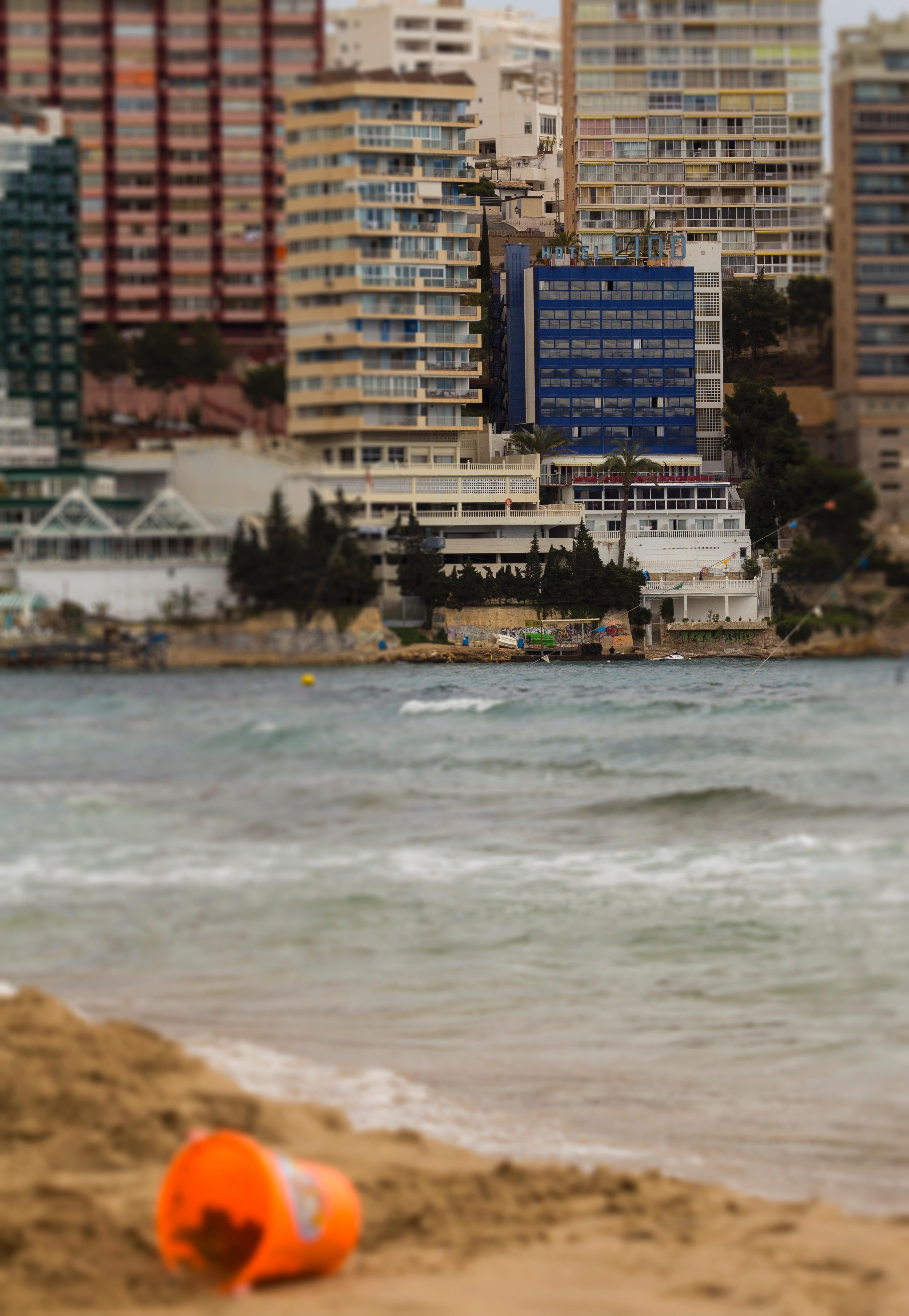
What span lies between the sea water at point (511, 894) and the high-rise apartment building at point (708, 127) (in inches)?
91.8

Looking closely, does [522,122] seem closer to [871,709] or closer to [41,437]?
[871,709]

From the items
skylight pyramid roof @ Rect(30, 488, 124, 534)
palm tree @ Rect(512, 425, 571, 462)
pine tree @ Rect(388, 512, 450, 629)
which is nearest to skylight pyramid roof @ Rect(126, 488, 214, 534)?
skylight pyramid roof @ Rect(30, 488, 124, 534)

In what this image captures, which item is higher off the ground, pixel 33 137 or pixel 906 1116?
pixel 33 137

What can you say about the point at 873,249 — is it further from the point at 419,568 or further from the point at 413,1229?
the point at 413,1229

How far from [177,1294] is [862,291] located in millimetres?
6017

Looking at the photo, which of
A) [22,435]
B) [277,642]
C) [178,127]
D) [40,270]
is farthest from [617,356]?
[178,127]

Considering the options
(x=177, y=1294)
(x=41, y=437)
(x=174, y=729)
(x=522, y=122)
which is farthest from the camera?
(x=41, y=437)

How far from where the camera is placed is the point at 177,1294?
368 centimetres

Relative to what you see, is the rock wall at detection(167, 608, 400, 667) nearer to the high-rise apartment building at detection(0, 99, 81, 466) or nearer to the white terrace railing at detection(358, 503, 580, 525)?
the white terrace railing at detection(358, 503, 580, 525)

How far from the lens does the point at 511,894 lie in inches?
330

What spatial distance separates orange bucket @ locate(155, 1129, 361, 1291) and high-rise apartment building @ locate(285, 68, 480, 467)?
5.05 metres

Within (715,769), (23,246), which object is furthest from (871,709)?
(23,246)

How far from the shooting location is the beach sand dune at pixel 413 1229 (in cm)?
369

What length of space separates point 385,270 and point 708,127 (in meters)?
1.89
